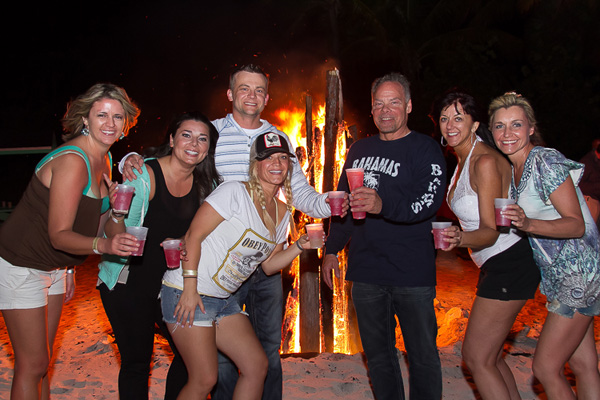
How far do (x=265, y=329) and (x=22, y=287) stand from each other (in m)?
1.70

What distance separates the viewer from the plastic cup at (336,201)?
352cm

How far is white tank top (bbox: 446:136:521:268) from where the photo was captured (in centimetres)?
338

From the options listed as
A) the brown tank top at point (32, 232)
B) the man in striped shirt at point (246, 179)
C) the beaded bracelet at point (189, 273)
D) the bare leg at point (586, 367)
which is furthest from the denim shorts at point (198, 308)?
the bare leg at point (586, 367)

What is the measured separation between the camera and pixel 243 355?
3.21m

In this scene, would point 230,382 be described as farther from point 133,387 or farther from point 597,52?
point 597,52

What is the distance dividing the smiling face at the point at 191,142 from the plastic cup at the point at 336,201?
954mm

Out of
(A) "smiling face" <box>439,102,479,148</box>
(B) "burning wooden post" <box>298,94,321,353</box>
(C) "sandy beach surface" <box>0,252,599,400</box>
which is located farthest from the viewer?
(B) "burning wooden post" <box>298,94,321,353</box>

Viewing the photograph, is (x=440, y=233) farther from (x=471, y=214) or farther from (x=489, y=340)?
(x=489, y=340)

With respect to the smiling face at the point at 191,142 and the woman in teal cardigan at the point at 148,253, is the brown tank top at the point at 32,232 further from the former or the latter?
the smiling face at the point at 191,142

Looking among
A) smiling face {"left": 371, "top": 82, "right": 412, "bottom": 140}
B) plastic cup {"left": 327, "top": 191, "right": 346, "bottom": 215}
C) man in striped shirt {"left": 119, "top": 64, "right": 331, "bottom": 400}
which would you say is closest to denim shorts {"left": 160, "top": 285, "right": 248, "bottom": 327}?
man in striped shirt {"left": 119, "top": 64, "right": 331, "bottom": 400}

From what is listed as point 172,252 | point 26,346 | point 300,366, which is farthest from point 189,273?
point 300,366

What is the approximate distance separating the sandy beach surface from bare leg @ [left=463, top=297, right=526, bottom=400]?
1412 millimetres

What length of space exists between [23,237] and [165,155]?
1.06 metres

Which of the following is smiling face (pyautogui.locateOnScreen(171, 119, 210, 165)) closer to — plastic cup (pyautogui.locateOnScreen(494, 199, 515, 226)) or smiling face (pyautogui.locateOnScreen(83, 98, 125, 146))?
smiling face (pyautogui.locateOnScreen(83, 98, 125, 146))
